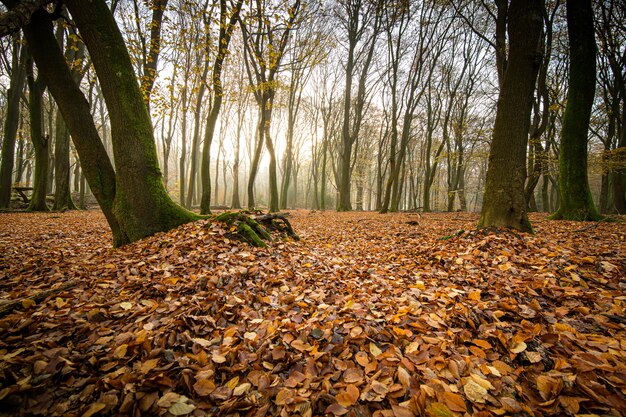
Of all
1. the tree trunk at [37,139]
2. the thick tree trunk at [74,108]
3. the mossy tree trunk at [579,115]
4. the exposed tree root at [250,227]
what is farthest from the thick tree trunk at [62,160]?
the mossy tree trunk at [579,115]

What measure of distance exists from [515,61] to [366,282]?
16.5 ft

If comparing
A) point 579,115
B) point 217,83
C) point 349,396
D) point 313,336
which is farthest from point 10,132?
point 579,115

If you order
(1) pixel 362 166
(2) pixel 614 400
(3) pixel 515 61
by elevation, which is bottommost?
(2) pixel 614 400

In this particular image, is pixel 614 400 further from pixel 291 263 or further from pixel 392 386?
pixel 291 263

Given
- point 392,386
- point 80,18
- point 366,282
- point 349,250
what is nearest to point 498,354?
point 392,386

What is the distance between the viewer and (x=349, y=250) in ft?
16.9

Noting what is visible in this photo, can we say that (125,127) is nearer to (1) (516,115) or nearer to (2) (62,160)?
(1) (516,115)

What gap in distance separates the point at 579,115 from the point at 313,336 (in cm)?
971

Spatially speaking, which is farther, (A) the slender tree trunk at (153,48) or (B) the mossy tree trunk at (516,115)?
(A) the slender tree trunk at (153,48)

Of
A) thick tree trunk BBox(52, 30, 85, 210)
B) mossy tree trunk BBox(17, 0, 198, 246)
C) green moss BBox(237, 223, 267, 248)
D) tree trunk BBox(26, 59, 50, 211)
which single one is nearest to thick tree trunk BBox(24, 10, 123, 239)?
mossy tree trunk BBox(17, 0, 198, 246)

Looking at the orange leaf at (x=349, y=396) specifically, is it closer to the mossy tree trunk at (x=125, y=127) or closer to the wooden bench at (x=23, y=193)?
the mossy tree trunk at (x=125, y=127)

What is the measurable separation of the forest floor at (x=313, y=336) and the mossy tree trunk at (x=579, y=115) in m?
4.50

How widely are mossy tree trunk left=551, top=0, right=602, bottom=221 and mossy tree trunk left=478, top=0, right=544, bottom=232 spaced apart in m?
4.04

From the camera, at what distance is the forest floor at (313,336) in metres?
1.43
